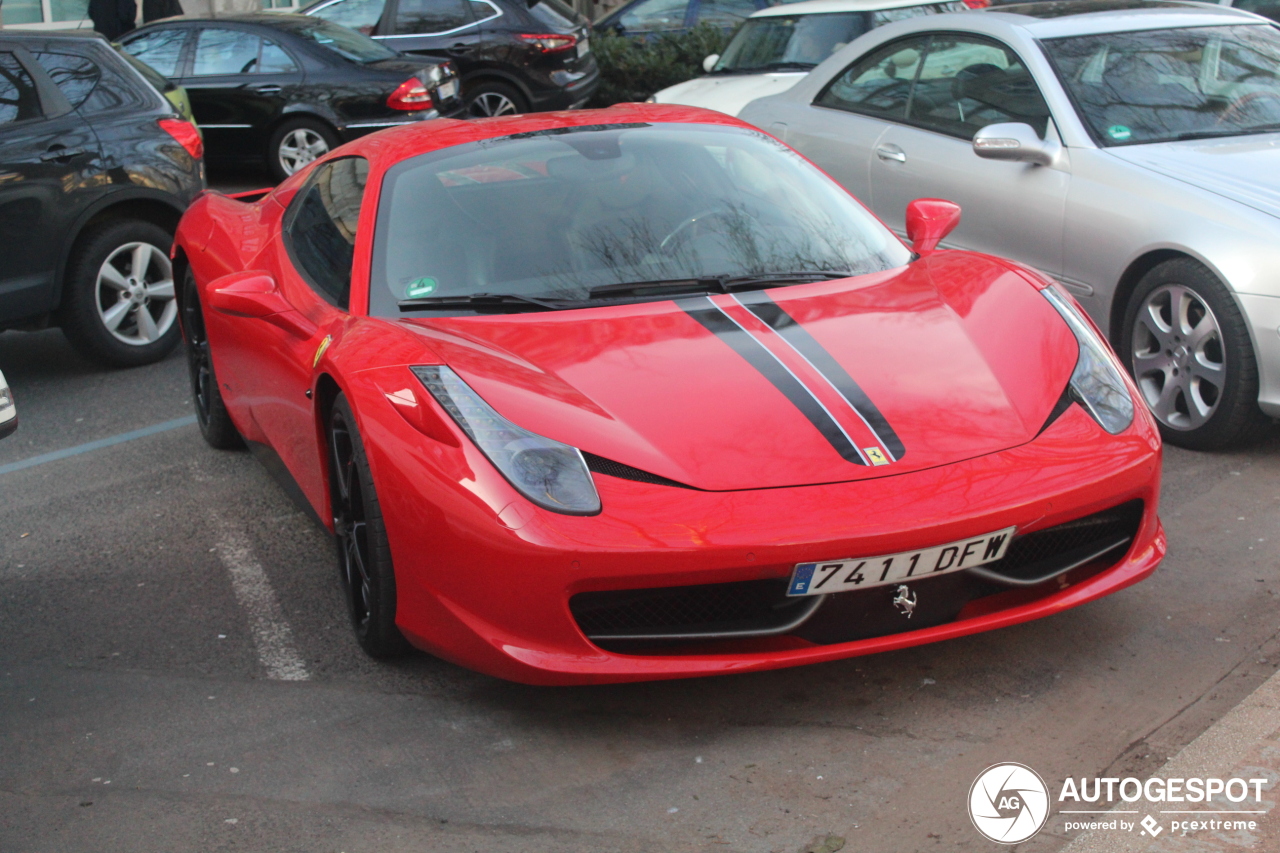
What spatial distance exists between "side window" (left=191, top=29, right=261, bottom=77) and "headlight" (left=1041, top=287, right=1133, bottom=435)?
879 centimetres

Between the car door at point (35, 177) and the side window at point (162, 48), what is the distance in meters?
4.89

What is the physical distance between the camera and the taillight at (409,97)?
1074 centimetres

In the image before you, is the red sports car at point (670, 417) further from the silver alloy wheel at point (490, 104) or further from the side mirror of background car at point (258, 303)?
the silver alloy wheel at point (490, 104)

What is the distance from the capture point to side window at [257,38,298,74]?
35.7 feet

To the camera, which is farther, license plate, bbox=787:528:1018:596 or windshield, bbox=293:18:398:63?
windshield, bbox=293:18:398:63

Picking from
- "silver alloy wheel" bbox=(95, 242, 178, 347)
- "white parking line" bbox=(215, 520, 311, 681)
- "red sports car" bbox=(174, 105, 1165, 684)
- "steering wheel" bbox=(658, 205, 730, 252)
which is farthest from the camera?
"silver alloy wheel" bbox=(95, 242, 178, 347)

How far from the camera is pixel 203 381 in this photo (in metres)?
5.48

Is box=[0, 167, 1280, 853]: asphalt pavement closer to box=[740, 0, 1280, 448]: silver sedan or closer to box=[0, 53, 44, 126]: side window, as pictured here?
box=[740, 0, 1280, 448]: silver sedan

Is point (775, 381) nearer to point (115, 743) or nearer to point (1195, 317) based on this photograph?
point (115, 743)

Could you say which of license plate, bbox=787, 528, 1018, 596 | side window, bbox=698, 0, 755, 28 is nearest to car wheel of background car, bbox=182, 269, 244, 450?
license plate, bbox=787, 528, 1018, 596

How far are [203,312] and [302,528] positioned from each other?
1.10 meters

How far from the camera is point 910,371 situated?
3369 millimetres

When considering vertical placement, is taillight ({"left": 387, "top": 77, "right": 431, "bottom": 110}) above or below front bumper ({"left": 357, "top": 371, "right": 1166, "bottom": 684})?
below

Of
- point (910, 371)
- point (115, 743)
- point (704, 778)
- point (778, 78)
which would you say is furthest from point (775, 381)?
point (778, 78)
